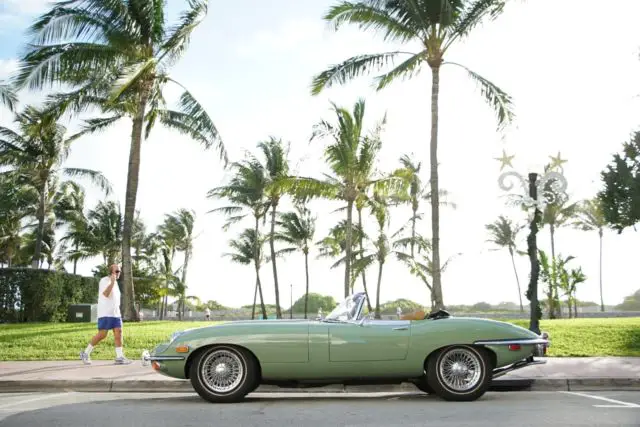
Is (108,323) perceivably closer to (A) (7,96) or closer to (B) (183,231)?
(A) (7,96)

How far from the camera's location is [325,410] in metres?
7.32

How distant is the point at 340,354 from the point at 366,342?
32cm

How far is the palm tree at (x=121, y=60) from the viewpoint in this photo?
22500 mm

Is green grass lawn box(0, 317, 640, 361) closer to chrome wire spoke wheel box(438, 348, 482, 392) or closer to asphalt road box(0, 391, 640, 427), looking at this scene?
asphalt road box(0, 391, 640, 427)

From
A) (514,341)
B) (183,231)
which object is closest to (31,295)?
(514,341)

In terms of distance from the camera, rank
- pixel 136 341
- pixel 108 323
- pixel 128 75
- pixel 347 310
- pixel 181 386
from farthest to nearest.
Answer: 1. pixel 128 75
2. pixel 136 341
3. pixel 108 323
4. pixel 181 386
5. pixel 347 310

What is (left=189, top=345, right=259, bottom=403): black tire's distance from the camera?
7664 millimetres

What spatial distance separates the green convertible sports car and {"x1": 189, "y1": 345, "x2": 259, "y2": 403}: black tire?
11 millimetres

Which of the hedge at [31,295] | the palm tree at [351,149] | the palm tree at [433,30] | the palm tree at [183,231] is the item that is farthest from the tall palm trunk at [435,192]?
the palm tree at [183,231]

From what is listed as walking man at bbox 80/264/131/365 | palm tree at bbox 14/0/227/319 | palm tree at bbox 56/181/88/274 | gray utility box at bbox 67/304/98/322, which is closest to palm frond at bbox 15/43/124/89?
palm tree at bbox 14/0/227/319

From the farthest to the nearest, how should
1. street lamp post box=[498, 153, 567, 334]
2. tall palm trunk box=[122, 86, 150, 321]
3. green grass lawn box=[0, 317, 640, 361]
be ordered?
tall palm trunk box=[122, 86, 150, 321] → street lamp post box=[498, 153, 567, 334] → green grass lawn box=[0, 317, 640, 361]

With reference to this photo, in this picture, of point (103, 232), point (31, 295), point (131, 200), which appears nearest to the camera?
point (131, 200)

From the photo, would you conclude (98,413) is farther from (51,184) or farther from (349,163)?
(51,184)

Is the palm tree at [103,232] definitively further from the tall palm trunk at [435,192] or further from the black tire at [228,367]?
the black tire at [228,367]
